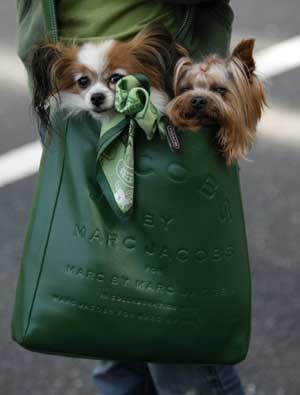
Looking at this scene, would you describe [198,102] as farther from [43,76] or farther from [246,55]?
[43,76]

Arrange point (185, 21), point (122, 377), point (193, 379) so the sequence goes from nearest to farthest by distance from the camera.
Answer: point (185, 21) → point (193, 379) → point (122, 377)

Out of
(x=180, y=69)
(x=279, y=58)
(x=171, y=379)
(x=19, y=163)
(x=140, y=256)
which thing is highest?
(x=180, y=69)

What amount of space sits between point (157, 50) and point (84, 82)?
0.17 m

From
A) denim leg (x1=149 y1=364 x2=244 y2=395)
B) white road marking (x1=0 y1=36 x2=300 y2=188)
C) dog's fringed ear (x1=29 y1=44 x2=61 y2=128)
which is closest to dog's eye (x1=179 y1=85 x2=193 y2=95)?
dog's fringed ear (x1=29 y1=44 x2=61 y2=128)

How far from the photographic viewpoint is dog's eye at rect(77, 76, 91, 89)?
77.1 inches

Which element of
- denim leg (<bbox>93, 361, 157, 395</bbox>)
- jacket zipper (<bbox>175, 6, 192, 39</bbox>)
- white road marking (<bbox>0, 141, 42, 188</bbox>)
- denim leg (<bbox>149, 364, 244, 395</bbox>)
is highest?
jacket zipper (<bbox>175, 6, 192, 39</bbox>)

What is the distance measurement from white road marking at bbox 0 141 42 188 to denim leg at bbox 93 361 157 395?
201cm

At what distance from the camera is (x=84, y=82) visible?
197 cm

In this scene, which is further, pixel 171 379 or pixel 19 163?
pixel 19 163

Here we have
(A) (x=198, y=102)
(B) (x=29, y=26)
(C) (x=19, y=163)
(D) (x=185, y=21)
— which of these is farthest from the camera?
(C) (x=19, y=163)

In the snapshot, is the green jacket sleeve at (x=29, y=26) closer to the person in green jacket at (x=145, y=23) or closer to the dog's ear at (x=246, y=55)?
the person in green jacket at (x=145, y=23)

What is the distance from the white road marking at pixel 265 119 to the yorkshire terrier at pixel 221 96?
6.98ft

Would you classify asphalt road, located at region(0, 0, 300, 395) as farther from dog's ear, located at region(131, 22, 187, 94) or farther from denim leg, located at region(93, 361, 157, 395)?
dog's ear, located at region(131, 22, 187, 94)

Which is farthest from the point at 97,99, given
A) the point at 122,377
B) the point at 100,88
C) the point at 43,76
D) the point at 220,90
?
the point at 122,377
